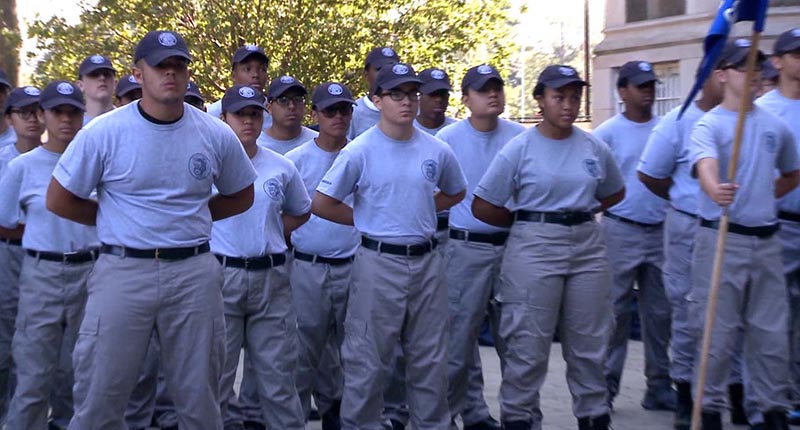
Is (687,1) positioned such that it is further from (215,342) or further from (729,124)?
(215,342)

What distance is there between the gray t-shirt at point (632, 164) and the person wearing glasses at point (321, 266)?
1875 mm

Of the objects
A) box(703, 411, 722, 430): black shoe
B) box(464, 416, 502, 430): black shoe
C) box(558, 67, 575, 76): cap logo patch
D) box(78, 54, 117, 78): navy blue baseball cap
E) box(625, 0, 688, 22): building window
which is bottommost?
box(464, 416, 502, 430): black shoe

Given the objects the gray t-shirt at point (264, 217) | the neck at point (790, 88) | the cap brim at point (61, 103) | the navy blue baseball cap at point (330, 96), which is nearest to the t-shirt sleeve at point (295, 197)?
the gray t-shirt at point (264, 217)

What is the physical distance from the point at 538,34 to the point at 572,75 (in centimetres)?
10824

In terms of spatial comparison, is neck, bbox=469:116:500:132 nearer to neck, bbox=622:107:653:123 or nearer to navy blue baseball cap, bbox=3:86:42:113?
neck, bbox=622:107:653:123

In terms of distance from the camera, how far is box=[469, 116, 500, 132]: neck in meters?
9.23

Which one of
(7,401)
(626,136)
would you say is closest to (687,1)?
(626,136)

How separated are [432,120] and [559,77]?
197 centimetres

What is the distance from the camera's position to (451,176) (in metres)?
8.42

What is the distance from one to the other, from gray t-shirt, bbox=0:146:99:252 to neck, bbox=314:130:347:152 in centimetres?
159

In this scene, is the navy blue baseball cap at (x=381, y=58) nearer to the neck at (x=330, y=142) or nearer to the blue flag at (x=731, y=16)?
the neck at (x=330, y=142)

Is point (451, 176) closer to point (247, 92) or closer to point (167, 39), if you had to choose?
point (247, 92)

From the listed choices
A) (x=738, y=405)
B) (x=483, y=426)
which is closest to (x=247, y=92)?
(x=483, y=426)

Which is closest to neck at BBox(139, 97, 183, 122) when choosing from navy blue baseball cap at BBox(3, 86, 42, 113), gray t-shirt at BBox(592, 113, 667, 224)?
navy blue baseball cap at BBox(3, 86, 42, 113)
